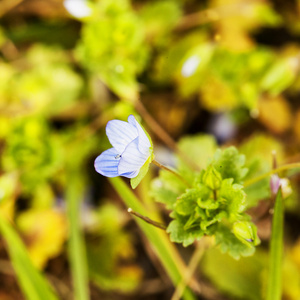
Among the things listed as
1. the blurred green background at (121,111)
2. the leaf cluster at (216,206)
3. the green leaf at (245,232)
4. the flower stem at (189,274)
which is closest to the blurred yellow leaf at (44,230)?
the blurred green background at (121,111)

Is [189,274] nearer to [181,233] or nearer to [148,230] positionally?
[148,230]

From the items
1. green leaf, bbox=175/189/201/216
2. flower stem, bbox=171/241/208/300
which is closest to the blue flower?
green leaf, bbox=175/189/201/216

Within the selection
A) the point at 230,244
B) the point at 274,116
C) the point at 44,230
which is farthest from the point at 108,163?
the point at 274,116

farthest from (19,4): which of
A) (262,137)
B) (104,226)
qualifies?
(262,137)

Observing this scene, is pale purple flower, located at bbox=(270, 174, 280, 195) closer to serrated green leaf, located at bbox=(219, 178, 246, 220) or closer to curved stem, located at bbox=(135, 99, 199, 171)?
serrated green leaf, located at bbox=(219, 178, 246, 220)

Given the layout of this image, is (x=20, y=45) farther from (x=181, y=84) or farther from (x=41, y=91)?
(x=181, y=84)

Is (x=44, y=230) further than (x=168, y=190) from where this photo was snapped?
Yes

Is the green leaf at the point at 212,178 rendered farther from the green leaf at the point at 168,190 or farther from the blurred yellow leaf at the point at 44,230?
the blurred yellow leaf at the point at 44,230

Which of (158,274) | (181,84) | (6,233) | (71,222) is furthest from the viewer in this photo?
(181,84)
